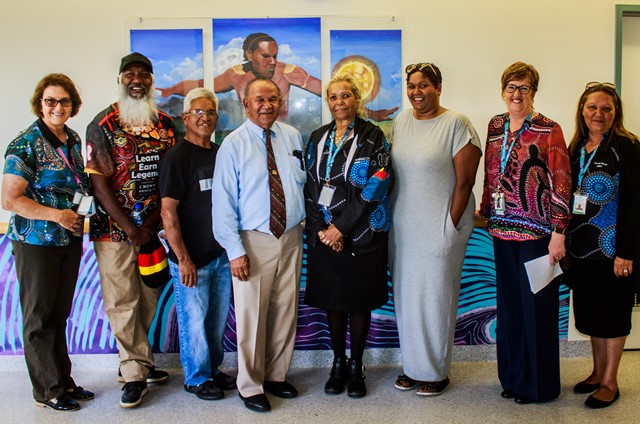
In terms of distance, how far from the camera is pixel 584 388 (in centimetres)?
289

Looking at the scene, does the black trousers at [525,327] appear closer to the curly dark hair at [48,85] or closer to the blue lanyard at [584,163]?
the blue lanyard at [584,163]

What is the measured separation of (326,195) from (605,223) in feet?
4.53

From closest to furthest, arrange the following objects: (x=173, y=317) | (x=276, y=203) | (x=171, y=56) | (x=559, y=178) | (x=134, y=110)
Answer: (x=559, y=178) < (x=276, y=203) < (x=134, y=110) < (x=173, y=317) < (x=171, y=56)

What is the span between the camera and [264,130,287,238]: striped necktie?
261cm

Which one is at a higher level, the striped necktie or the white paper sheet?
the striped necktie

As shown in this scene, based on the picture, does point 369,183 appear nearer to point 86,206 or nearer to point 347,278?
point 347,278

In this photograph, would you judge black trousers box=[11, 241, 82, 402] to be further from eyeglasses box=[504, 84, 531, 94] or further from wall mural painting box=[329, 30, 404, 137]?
eyeglasses box=[504, 84, 531, 94]

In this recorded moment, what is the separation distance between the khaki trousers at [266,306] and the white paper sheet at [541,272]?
1162 millimetres

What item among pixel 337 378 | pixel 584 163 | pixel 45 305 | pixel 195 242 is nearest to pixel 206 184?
pixel 195 242

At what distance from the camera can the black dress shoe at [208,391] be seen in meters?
2.82

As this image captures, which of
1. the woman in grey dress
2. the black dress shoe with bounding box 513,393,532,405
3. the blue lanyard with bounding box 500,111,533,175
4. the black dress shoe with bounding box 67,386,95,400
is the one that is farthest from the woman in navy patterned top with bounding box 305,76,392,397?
the black dress shoe with bounding box 67,386,95,400

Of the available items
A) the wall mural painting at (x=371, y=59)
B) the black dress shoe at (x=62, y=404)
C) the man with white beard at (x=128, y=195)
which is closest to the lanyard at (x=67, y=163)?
the man with white beard at (x=128, y=195)

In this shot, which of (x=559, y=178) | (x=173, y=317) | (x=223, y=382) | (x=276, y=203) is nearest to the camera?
(x=559, y=178)

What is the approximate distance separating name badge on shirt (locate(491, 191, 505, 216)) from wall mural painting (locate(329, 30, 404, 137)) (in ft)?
4.06
